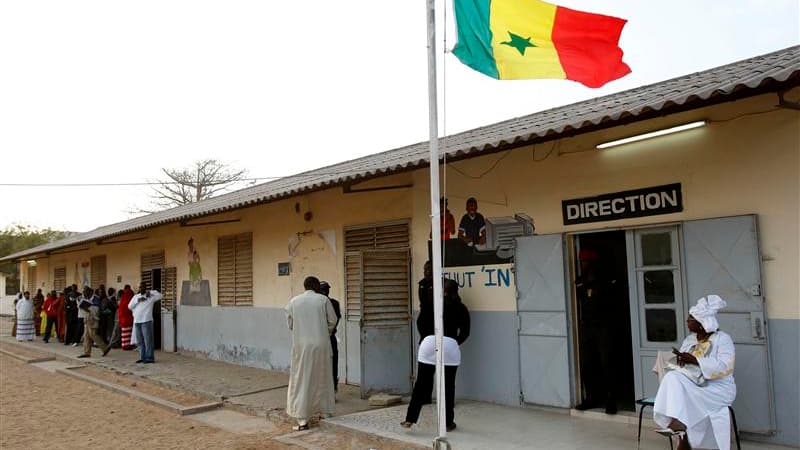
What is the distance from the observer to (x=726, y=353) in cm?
487

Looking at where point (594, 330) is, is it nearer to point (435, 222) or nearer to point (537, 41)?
point (435, 222)

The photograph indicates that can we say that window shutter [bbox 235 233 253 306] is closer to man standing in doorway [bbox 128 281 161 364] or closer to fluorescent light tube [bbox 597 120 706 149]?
man standing in doorway [bbox 128 281 161 364]

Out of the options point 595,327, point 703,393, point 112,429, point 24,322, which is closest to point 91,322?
point 24,322

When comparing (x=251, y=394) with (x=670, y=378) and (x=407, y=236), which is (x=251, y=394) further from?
(x=670, y=378)

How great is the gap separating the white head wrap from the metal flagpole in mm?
2019

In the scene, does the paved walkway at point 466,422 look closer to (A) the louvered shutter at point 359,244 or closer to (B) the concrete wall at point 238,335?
(B) the concrete wall at point 238,335

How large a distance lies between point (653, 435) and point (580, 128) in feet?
9.27

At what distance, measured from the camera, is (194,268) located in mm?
14211

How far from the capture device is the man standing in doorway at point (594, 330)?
6.59 meters

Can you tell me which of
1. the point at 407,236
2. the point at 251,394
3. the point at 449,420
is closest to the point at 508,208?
the point at 407,236

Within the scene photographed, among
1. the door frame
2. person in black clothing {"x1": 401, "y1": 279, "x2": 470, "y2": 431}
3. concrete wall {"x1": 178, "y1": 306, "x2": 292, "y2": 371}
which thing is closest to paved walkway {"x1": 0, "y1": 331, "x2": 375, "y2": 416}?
concrete wall {"x1": 178, "y1": 306, "x2": 292, "y2": 371}

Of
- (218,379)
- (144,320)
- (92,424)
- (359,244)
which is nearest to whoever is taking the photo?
(92,424)

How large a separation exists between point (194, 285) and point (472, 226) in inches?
336

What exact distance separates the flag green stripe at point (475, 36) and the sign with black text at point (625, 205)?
83.8 inches
